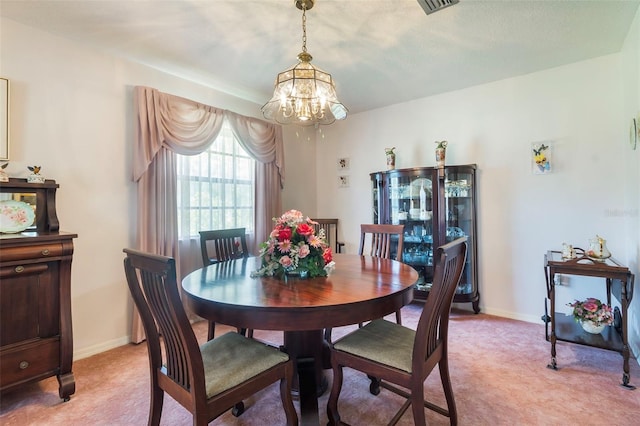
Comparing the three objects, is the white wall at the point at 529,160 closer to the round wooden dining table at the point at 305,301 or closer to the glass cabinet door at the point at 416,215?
the glass cabinet door at the point at 416,215

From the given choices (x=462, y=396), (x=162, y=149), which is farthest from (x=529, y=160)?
(x=162, y=149)

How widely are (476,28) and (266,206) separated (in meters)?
2.67

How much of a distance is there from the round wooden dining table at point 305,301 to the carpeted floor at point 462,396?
27 centimetres

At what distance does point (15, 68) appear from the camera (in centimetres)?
218

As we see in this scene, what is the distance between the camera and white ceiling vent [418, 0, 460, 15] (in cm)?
196

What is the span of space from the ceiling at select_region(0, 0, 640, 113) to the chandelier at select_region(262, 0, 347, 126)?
0.34 m

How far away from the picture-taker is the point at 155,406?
142 centimetres

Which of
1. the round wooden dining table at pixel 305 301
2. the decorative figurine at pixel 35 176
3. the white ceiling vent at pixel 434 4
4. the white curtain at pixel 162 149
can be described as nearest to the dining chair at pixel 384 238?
the round wooden dining table at pixel 305 301

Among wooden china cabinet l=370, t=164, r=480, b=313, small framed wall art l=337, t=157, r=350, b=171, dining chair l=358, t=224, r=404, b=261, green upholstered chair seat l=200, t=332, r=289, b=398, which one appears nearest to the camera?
green upholstered chair seat l=200, t=332, r=289, b=398

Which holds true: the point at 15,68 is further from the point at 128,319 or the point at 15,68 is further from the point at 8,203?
the point at 128,319

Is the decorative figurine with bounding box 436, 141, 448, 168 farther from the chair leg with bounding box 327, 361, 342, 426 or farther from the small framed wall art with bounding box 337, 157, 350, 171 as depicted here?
the chair leg with bounding box 327, 361, 342, 426

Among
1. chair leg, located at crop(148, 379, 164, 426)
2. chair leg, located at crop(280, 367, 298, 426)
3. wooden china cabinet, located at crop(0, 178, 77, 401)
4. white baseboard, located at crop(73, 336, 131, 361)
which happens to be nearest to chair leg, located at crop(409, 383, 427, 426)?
chair leg, located at crop(280, 367, 298, 426)

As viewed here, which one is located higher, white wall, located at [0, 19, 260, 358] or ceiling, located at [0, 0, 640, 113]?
ceiling, located at [0, 0, 640, 113]

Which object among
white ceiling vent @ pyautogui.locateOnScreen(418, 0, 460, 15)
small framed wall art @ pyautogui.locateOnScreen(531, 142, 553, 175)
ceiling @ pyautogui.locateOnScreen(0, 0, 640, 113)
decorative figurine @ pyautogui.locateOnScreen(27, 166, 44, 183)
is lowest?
decorative figurine @ pyautogui.locateOnScreen(27, 166, 44, 183)
